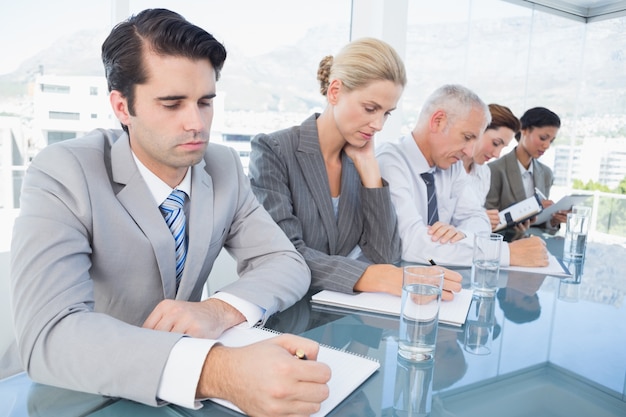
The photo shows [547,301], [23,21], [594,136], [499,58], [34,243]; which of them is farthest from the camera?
[594,136]

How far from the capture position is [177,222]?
1.25 m

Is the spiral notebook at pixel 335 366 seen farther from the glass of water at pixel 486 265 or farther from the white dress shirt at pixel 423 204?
the white dress shirt at pixel 423 204

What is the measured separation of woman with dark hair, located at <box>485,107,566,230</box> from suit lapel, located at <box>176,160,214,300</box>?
108 inches

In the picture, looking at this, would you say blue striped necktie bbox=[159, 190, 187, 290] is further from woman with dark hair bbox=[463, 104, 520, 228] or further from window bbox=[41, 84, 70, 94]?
window bbox=[41, 84, 70, 94]

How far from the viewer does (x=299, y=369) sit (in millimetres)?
742

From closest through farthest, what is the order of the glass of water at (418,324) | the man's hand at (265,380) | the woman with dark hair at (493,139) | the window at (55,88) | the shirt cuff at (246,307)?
the man's hand at (265,380)
the glass of water at (418,324)
the shirt cuff at (246,307)
the woman with dark hair at (493,139)
the window at (55,88)

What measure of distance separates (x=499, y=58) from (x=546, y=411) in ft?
19.5

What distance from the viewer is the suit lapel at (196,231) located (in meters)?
1.24

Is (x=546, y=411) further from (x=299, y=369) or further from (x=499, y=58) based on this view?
(x=499, y=58)

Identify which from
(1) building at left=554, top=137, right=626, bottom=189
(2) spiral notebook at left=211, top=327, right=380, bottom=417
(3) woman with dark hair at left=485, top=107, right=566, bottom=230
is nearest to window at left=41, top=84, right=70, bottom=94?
(2) spiral notebook at left=211, top=327, right=380, bottom=417

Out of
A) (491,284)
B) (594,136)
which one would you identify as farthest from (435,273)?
(594,136)

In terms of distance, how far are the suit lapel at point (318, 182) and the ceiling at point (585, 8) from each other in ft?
18.1

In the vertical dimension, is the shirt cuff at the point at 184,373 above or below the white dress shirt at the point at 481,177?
below

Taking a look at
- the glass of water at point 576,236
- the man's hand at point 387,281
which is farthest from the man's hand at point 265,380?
the glass of water at point 576,236
